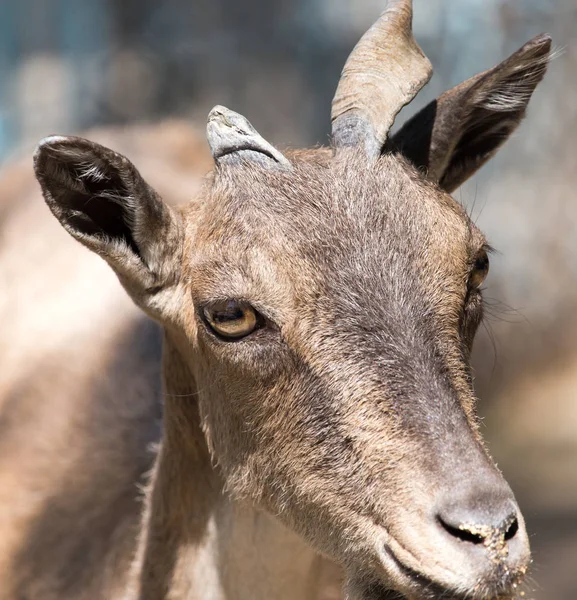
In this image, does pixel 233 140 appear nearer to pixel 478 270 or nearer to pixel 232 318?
pixel 232 318

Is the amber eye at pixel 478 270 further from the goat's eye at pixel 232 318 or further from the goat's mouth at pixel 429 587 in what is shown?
the goat's mouth at pixel 429 587

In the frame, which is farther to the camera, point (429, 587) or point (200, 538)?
point (200, 538)

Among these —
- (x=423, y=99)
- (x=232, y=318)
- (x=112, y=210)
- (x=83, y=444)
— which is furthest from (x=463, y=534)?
(x=423, y=99)

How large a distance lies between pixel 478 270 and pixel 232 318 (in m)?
1.08

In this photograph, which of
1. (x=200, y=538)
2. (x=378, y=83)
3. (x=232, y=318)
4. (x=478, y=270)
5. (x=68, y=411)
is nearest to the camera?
(x=232, y=318)

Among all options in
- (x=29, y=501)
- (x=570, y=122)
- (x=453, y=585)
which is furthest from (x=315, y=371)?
(x=570, y=122)

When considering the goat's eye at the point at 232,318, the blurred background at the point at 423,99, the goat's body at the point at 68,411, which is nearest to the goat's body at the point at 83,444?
the goat's body at the point at 68,411

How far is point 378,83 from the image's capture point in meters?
4.36

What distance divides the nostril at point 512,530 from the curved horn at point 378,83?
1.74 meters

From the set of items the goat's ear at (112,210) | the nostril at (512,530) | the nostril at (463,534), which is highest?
the goat's ear at (112,210)

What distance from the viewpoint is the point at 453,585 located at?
3.03 metres

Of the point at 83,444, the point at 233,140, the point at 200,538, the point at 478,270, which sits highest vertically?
the point at 233,140

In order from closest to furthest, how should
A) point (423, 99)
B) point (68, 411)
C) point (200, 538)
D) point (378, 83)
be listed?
point (378, 83), point (200, 538), point (68, 411), point (423, 99)

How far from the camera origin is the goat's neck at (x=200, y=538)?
444cm
